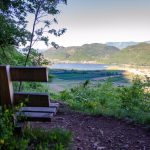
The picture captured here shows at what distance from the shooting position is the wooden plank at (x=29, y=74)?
12.8 feet

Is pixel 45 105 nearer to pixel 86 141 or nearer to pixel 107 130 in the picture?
pixel 86 141

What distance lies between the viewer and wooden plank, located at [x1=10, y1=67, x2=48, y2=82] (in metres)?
3.90

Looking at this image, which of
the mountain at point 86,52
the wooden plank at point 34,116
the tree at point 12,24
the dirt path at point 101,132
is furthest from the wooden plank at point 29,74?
the mountain at point 86,52

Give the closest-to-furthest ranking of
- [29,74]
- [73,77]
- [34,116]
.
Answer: [29,74]
[34,116]
[73,77]

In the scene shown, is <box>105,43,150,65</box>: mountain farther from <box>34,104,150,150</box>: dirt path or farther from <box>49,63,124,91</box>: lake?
<box>34,104,150,150</box>: dirt path

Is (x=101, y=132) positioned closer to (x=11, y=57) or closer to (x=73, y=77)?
(x=11, y=57)

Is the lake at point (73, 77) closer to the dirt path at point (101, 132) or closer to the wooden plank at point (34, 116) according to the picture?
the dirt path at point (101, 132)

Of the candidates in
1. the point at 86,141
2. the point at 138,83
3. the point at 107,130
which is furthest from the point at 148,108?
the point at 86,141

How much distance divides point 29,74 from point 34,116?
57 cm

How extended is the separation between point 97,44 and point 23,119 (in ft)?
641

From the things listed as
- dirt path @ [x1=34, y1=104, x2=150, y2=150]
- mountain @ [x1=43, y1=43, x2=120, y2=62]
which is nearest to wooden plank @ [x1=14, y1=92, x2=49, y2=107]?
dirt path @ [x1=34, y1=104, x2=150, y2=150]

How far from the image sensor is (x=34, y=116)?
411 cm

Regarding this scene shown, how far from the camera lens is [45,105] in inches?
167

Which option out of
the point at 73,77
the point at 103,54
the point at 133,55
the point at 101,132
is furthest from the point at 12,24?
the point at 103,54
